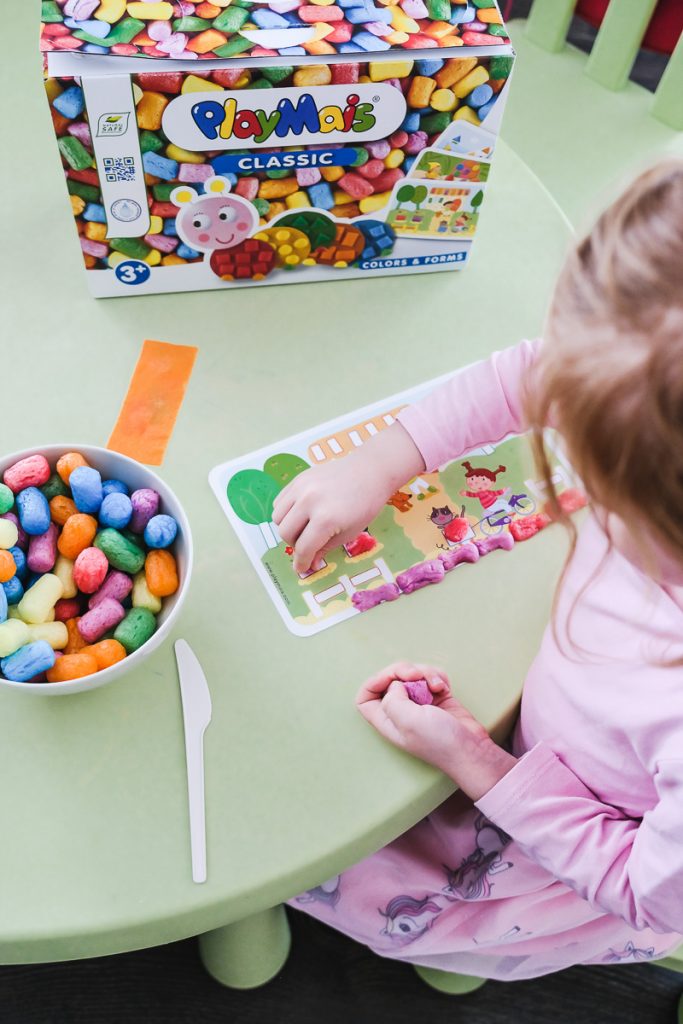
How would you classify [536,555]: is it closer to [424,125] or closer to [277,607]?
[277,607]

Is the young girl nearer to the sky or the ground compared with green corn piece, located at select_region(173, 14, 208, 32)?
nearer to the ground

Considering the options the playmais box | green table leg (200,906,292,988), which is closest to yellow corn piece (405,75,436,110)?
the playmais box

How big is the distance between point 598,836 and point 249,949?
0.49m

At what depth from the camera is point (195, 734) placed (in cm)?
58

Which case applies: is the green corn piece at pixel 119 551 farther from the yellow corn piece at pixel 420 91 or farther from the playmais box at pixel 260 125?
the yellow corn piece at pixel 420 91

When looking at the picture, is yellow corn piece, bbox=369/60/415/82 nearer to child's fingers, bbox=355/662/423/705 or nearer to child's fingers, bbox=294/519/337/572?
child's fingers, bbox=294/519/337/572

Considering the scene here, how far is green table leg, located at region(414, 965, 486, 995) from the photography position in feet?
3.42

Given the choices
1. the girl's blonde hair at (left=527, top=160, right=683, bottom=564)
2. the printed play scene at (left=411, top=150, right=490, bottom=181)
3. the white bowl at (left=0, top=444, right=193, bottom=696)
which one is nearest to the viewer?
the girl's blonde hair at (left=527, top=160, right=683, bottom=564)

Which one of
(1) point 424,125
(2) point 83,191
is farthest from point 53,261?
(1) point 424,125

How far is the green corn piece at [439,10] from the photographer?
693mm

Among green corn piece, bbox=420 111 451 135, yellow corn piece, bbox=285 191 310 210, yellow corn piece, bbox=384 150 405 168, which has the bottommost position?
yellow corn piece, bbox=285 191 310 210

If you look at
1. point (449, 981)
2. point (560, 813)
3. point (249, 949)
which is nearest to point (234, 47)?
point (560, 813)

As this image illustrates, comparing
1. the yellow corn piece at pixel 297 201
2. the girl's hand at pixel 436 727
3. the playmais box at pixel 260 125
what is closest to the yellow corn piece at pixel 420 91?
the playmais box at pixel 260 125

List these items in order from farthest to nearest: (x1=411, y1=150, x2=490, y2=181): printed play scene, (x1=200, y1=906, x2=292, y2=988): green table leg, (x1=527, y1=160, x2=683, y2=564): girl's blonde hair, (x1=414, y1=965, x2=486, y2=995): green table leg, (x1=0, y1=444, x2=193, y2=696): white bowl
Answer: (x1=414, y1=965, x2=486, y2=995): green table leg
(x1=200, y1=906, x2=292, y2=988): green table leg
(x1=411, y1=150, x2=490, y2=181): printed play scene
(x1=0, y1=444, x2=193, y2=696): white bowl
(x1=527, y1=160, x2=683, y2=564): girl's blonde hair
